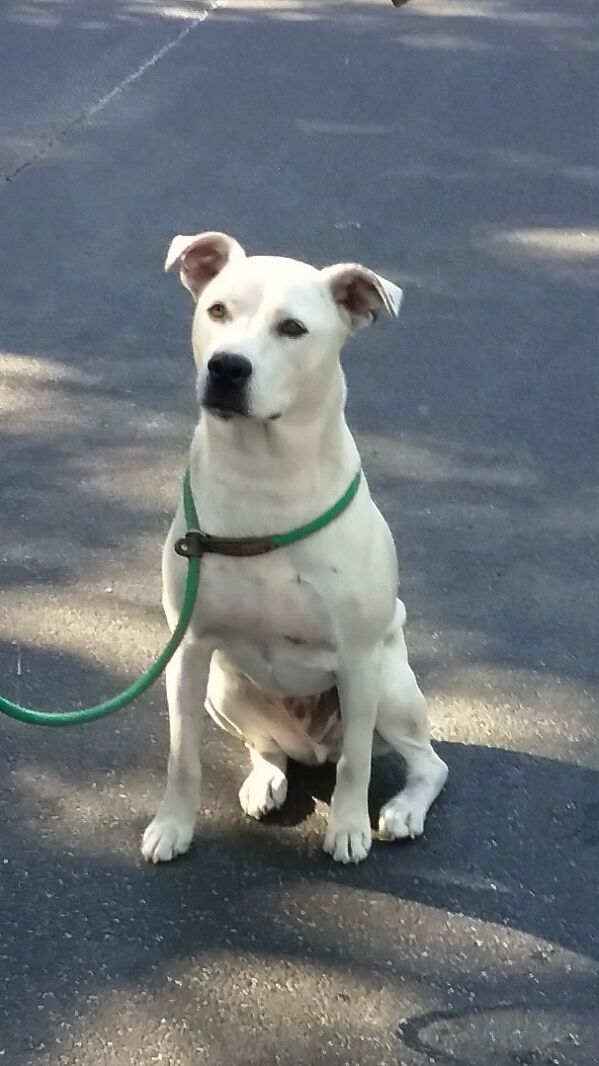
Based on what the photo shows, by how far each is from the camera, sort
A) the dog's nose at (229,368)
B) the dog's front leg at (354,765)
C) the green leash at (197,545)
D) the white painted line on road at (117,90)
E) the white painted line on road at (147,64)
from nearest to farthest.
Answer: the dog's nose at (229,368) < the green leash at (197,545) < the dog's front leg at (354,765) < the white painted line on road at (117,90) < the white painted line on road at (147,64)

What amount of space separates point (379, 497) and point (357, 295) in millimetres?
1813

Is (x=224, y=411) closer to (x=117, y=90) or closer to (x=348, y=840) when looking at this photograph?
(x=348, y=840)

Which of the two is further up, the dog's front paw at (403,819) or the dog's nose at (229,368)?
the dog's nose at (229,368)

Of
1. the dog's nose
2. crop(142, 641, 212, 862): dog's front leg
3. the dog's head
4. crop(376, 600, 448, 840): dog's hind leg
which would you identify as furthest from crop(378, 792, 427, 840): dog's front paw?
the dog's nose

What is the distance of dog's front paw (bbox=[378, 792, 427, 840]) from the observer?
124 inches

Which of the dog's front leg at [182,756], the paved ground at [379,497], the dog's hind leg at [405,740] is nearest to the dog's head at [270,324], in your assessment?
the dog's front leg at [182,756]

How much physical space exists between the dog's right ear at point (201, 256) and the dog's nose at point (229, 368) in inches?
13.7

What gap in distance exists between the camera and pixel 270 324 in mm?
2537

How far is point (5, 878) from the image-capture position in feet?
9.89

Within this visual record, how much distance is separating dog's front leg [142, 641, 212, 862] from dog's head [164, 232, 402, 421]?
0.64m

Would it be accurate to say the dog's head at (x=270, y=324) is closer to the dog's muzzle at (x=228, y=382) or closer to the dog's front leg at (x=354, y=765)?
the dog's muzzle at (x=228, y=382)

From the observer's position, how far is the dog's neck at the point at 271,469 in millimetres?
2650

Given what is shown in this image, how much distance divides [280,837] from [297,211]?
414 cm

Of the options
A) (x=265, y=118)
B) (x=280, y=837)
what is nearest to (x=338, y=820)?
(x=280, y=837)
